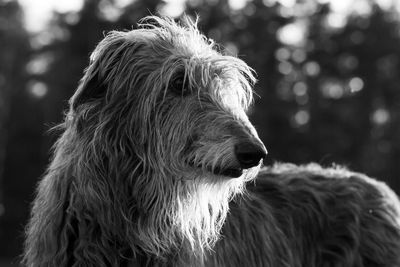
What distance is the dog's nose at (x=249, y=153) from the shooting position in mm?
5266

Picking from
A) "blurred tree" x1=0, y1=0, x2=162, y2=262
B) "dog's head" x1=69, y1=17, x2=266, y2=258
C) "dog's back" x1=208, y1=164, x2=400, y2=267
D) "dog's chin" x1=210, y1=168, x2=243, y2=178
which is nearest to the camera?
"dog's chin" x1=210, y1=168, x2=243, y2=178

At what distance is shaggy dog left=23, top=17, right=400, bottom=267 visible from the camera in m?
5.45

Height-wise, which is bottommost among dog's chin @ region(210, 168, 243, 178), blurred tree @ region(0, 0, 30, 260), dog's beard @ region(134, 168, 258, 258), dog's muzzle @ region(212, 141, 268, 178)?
blurred tree @ region(0, 0, 30, 260)

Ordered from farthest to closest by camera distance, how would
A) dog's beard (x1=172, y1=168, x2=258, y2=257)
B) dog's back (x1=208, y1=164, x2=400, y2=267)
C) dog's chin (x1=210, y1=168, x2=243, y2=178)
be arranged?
dog's back (x1=208, y1=164, x2=400, y2=267) → dog's beard (x1=172, y1=168, x2=258, y2=257) → dog's chin (x1=210, y1=168, x2=243, y2=178)

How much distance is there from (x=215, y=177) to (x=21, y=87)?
42.5 m

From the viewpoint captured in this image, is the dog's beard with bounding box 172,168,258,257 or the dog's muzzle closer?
the dog's muzzle

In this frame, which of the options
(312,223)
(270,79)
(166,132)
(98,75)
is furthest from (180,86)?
(270,79)

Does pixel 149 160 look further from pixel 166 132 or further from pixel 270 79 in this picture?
pixel 270 79

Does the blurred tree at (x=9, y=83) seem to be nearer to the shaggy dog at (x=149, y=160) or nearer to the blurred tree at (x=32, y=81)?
the blurred tree at (x=32, y=81)

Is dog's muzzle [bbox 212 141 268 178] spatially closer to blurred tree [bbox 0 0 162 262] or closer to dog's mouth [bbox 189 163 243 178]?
dog's mouth [bbox 189 163 243 178]

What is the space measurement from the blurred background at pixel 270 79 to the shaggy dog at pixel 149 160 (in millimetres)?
32693

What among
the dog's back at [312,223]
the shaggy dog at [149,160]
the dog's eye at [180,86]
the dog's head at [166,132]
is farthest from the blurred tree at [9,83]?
the dog's eye at [180,86]

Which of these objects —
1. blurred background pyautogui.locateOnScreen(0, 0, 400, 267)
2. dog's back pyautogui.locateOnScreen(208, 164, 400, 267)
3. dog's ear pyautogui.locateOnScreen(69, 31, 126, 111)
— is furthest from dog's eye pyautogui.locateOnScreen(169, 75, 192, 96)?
blurred background pyautogui.locateOnScreen(0, 0, 400, 267)

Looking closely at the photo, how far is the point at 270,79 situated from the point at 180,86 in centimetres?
3743
